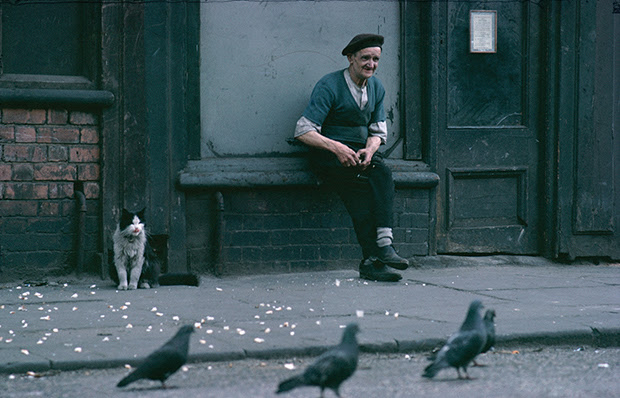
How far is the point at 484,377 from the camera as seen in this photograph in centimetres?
415

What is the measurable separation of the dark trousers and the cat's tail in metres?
1.34

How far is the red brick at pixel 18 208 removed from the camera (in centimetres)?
703

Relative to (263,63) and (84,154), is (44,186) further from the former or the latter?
(263,63)

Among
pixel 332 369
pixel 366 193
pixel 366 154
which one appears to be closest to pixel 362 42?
pixel 366 154

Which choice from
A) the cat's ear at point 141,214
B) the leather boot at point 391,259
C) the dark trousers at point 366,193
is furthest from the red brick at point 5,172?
the leather boot at point 391,259

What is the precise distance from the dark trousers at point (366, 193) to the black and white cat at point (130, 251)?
1.56 metres

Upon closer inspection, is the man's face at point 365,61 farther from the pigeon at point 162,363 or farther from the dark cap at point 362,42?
the pigeon at point 162,363

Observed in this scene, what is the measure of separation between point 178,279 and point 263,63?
1926 mm

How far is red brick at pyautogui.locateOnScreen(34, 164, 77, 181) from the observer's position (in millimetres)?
7102

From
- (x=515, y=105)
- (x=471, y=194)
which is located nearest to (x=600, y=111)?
(x=515, y=105)

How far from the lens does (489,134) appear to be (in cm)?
822

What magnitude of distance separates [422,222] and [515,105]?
140 cm

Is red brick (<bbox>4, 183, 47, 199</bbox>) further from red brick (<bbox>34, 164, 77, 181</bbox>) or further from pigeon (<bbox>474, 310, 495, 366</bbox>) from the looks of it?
pigeon (<bbox>474, 310, 495, 366</bbox>)

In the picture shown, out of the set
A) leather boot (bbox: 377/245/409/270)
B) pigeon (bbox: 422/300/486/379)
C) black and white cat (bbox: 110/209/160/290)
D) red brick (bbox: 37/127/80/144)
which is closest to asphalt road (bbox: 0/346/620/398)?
pigeon (bbox: 422/300/486/379)
